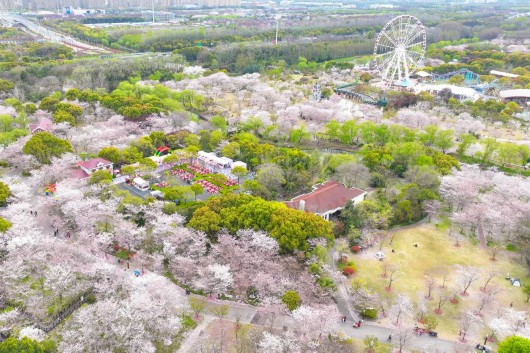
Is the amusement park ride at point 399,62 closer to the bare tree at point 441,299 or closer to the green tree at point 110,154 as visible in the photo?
the green tree at point 110,154

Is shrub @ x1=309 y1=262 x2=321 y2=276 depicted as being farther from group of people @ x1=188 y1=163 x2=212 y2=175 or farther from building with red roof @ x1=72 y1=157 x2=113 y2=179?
building with red roof @ x1=72 y1=157 x2=113 y2=179

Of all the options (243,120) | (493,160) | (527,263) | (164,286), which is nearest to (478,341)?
(527,263)

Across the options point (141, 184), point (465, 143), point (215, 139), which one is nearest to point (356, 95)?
point (465, 143)

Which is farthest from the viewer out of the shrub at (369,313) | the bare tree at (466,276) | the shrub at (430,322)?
the bare tree at (466,276)

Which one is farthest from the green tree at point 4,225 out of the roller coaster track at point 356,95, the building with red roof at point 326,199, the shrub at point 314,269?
the roller coaster track at point 356,95

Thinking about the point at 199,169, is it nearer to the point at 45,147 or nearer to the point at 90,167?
the point at 90,167

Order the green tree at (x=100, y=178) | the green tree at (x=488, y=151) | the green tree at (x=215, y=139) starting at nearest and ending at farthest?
the green tree at (x=100, y=178) < the green tree at (x=488, y=151) < the green tree at (x=215, y=139)
